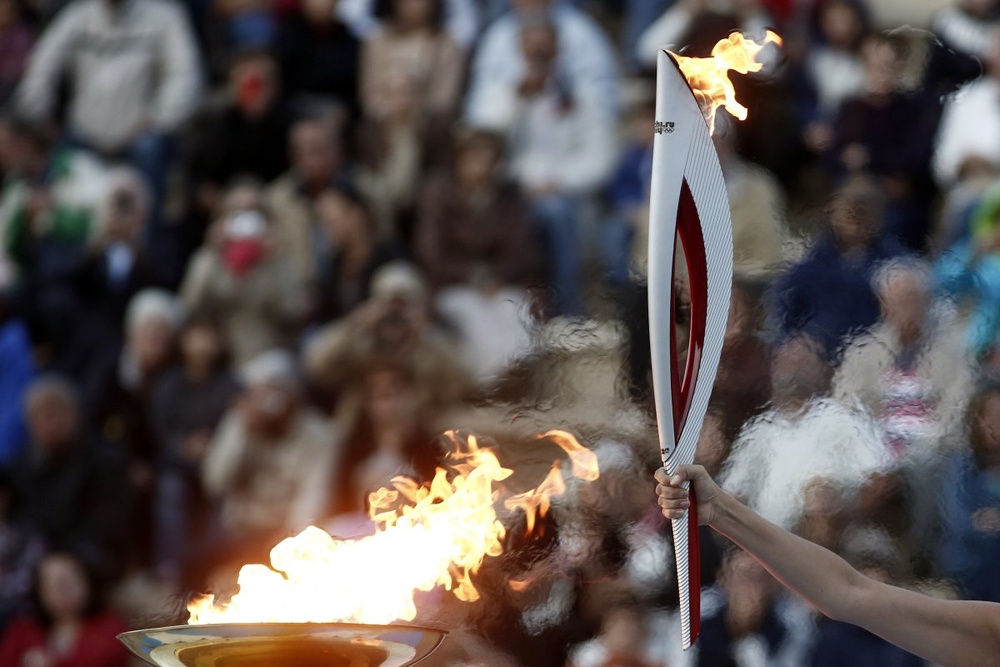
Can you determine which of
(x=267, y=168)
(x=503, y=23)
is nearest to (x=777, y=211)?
(x=503, y=23)

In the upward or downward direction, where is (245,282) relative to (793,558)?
downward

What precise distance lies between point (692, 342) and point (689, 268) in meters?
0.15

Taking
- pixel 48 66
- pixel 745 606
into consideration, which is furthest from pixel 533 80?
pixel 745 606

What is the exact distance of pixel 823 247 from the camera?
6340 mm

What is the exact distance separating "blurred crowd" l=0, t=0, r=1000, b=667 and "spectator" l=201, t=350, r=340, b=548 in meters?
0.02

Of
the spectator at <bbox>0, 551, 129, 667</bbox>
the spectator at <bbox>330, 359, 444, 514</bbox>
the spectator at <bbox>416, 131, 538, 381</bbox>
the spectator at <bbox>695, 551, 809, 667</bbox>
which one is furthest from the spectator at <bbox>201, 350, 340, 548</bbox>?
the spectator at <bbox>695, 551, 809, 667</bbox>

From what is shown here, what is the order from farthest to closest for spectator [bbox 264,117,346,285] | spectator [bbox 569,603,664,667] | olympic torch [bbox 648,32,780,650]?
spectator [bbox 264,117,346,285] → spectator [bbox 569,603,664,667] → olympic torch [bbox 648,32,780,650]

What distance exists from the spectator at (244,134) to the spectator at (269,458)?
3.61ft

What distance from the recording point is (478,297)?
7266 millimetres

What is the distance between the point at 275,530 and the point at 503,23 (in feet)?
9.41

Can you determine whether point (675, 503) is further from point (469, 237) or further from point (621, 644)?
point (469, 237)

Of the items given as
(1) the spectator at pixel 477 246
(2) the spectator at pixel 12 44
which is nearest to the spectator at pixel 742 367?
(1) the spectator at pixel 477 246

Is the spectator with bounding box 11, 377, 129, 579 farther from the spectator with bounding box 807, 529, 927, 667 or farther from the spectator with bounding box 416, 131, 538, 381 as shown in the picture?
the spectator with bounding box 807, 529, 927, 667

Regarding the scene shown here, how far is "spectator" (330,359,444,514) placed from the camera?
264 inches
